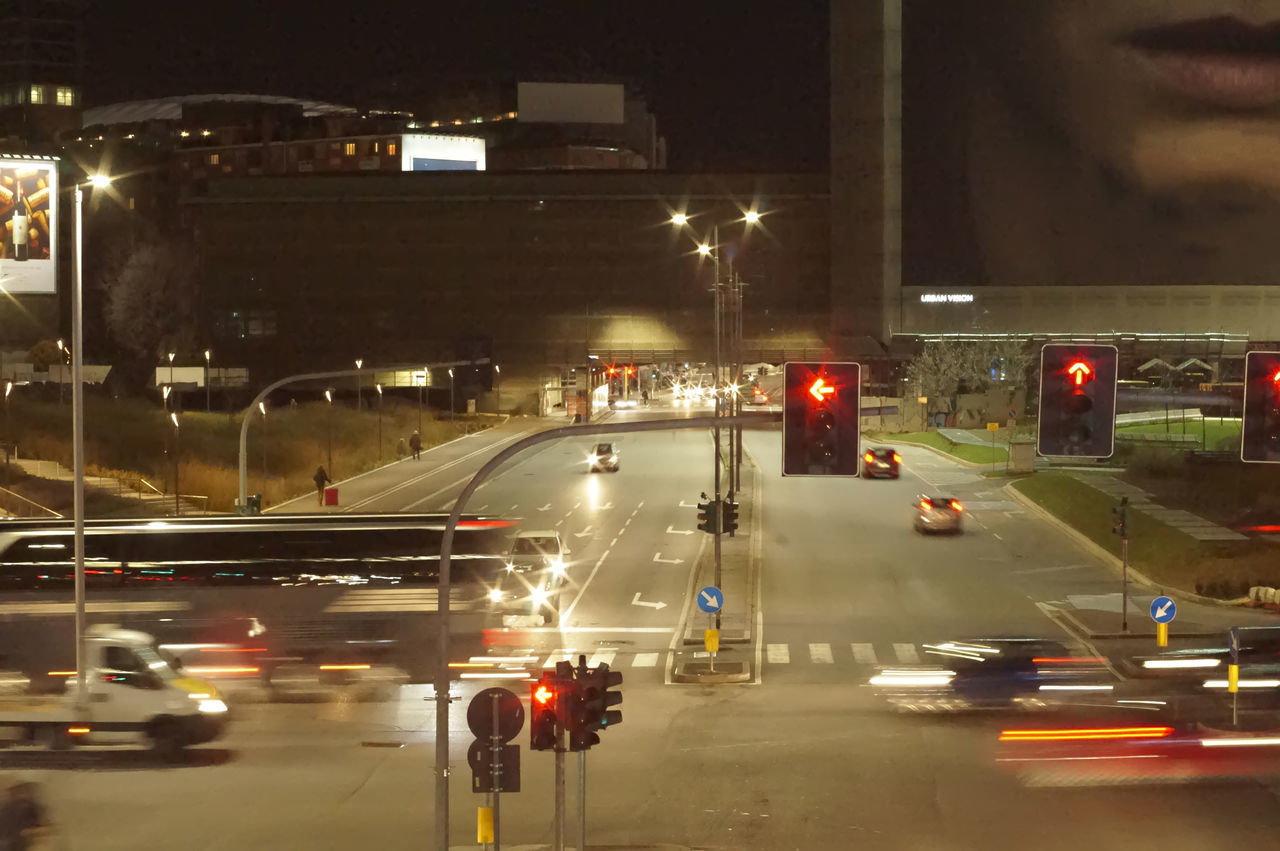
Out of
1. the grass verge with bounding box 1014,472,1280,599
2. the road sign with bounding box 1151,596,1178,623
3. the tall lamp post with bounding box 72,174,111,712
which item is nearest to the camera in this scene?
the tall lamp post with bounding box 72,174,111,712

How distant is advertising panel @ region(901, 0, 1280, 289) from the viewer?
314 ft

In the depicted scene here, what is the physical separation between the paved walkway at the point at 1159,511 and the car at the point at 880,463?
321 inches

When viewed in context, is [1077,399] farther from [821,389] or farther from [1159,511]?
[1159,511]

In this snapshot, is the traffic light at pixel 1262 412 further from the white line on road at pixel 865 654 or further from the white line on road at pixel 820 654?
the white line on road at pixel 820 654

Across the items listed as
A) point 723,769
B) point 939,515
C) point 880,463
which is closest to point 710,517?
point 723,769

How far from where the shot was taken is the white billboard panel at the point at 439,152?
18338cm

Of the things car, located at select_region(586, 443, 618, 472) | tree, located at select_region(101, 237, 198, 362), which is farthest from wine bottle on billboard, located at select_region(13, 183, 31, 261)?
tree, located at select_region(101, 237, 198, 362)

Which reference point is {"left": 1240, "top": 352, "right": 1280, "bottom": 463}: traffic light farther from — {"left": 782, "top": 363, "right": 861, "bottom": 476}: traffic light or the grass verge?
the grass verge

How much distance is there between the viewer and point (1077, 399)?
16.7 metres

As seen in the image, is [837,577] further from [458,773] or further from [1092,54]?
[1092,54]

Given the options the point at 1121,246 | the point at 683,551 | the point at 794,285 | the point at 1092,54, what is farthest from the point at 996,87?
the point at 683,551

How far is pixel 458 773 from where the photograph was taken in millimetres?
22516

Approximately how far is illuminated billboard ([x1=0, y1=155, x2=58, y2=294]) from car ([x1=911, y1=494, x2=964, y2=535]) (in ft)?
109

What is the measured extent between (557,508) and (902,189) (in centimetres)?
6453
